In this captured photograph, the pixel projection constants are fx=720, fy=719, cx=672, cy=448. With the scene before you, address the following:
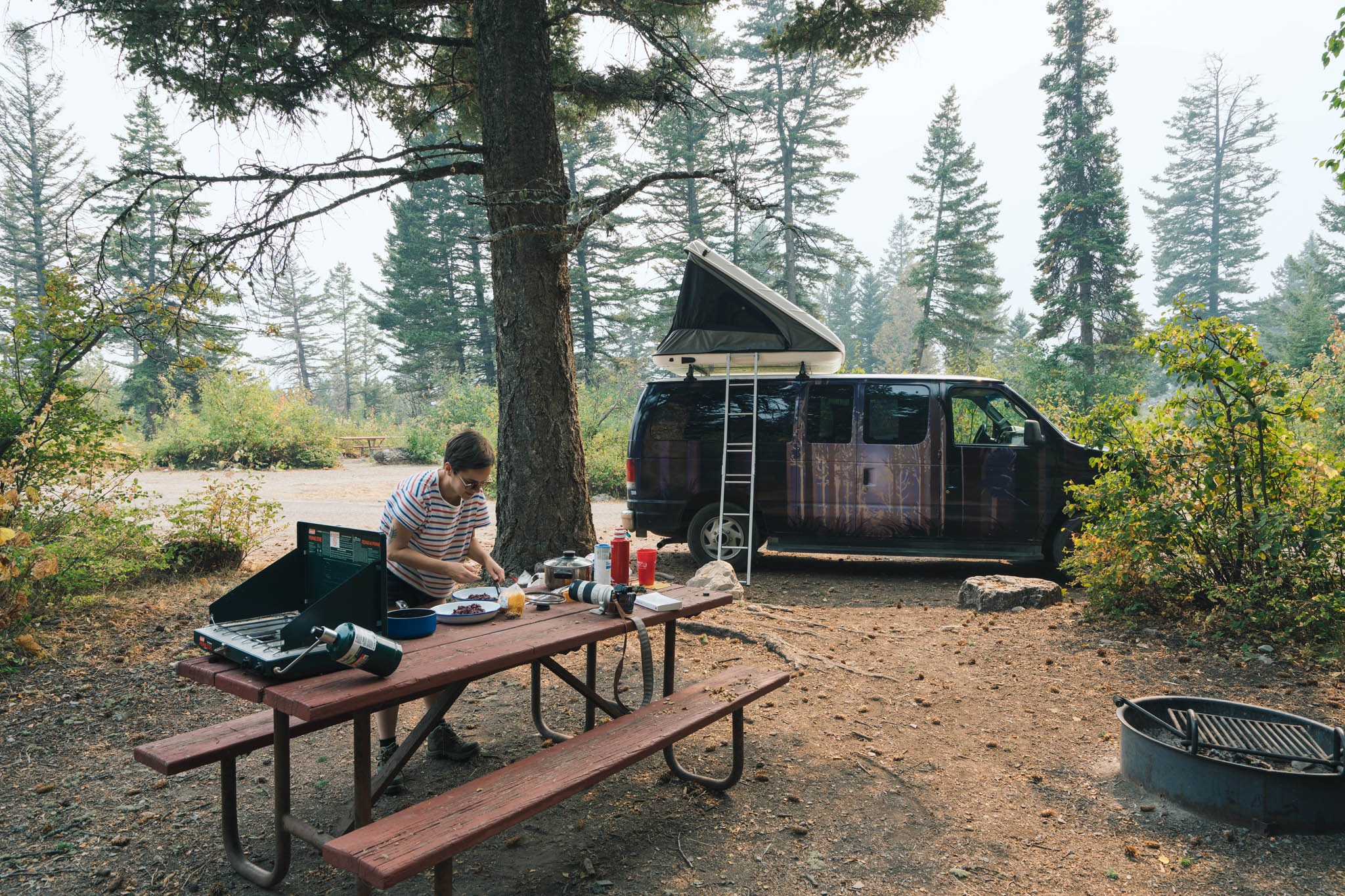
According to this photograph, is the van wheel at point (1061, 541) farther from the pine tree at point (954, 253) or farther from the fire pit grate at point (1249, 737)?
the pine tree at point (954, 253)

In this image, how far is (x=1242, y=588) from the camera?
4809 millimetres

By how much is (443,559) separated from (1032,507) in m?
6.07

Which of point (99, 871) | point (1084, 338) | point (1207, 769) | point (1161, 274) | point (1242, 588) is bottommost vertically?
point (99, 871)

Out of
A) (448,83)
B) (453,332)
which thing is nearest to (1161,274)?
(453,332)

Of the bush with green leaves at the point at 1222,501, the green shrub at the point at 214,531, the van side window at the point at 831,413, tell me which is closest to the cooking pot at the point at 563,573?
the bush with green leaves at the point at 1222,501

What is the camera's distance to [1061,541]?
23.8 feet

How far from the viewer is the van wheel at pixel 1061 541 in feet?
23.5

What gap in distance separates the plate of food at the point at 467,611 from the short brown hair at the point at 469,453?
59cm

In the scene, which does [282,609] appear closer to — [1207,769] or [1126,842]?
[1126,842]

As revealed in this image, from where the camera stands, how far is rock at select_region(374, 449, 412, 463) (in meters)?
22.3

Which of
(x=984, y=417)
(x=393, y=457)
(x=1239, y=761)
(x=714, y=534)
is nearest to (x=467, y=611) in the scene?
(x=1239, y=761)

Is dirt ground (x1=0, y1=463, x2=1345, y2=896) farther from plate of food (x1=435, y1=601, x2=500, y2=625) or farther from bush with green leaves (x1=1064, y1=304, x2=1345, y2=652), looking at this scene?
plate of food (x1=435, y1=601, x2=500, y2=625)

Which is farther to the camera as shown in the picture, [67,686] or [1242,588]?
[1242,588]

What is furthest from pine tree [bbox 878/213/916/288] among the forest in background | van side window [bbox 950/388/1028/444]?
van side window [bbox 950/388/1028/444]
